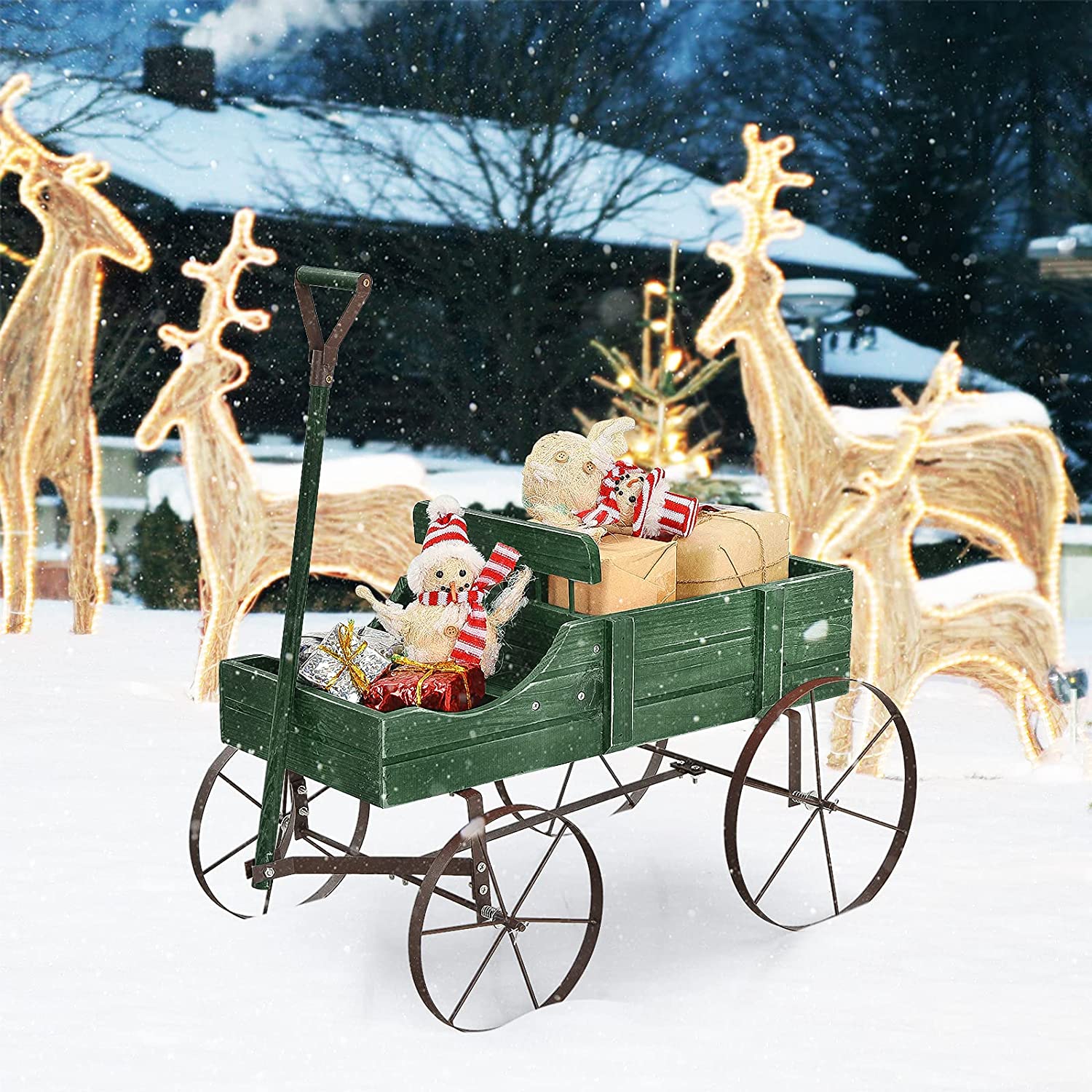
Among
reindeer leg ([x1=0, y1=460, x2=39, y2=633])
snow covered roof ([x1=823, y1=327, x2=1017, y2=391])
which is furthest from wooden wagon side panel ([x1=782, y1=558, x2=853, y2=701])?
snow covered roof ([x1=823, y1=327, x2=1017, y2=391])

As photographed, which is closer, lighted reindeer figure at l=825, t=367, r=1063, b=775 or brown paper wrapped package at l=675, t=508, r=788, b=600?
brown paper wrapped package at l=675, t=508, r=788, b=600

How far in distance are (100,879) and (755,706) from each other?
2.08 metres

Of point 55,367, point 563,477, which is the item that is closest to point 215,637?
point 55,367

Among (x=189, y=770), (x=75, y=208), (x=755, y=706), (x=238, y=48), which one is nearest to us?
(x=755, y=706)

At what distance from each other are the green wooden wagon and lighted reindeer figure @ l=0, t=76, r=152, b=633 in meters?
3.08

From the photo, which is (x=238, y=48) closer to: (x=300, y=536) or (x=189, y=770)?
(x=189, y=770)

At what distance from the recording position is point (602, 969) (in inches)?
164

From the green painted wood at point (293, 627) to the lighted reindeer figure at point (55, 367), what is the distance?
397 centimetres

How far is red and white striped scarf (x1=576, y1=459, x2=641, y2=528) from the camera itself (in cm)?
440

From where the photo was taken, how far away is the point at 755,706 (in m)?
4.38

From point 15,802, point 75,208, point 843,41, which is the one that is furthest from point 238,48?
point 15,802

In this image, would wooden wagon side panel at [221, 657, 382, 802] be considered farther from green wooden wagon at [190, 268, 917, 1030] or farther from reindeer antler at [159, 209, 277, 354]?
reindeer antler at [159, 209, 277, 354]

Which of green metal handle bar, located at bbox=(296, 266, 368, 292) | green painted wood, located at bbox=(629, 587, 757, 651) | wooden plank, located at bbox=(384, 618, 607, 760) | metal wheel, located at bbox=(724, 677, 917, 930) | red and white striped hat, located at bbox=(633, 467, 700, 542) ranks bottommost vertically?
metal wheel, located at bbox=(724, 677, 917, 930)

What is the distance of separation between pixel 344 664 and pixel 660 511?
1049 mm
